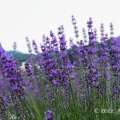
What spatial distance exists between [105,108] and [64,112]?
80cm

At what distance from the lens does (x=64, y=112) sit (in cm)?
458

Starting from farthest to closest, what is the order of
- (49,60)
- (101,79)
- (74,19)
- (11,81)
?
1. (74,19)
2. (101,79)
3. (49,60)
4. (11,81)

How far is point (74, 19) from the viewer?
18.4 ft

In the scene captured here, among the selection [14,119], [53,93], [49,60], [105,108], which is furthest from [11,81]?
[105,108]

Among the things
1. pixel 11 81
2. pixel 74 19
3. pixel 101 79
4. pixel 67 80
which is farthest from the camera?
pixel 74 19

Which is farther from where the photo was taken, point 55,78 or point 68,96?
point 68,96

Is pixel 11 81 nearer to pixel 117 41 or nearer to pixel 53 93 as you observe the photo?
pixel 53 93

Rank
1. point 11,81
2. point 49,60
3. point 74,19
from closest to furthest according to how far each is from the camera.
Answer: point 11,81 < point 49,60 < point 74,19

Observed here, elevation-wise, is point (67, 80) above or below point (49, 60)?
below

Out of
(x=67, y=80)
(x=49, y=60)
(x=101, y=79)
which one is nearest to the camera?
(x=49, y=60)

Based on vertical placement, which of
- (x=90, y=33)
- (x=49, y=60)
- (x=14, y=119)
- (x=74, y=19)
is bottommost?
(x=14, y=119)

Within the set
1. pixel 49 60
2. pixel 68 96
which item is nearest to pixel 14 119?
pixel 68 96

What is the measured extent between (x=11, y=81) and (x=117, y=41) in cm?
236

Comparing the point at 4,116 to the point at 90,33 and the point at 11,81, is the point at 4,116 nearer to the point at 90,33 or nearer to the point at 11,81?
the point at 11,81
